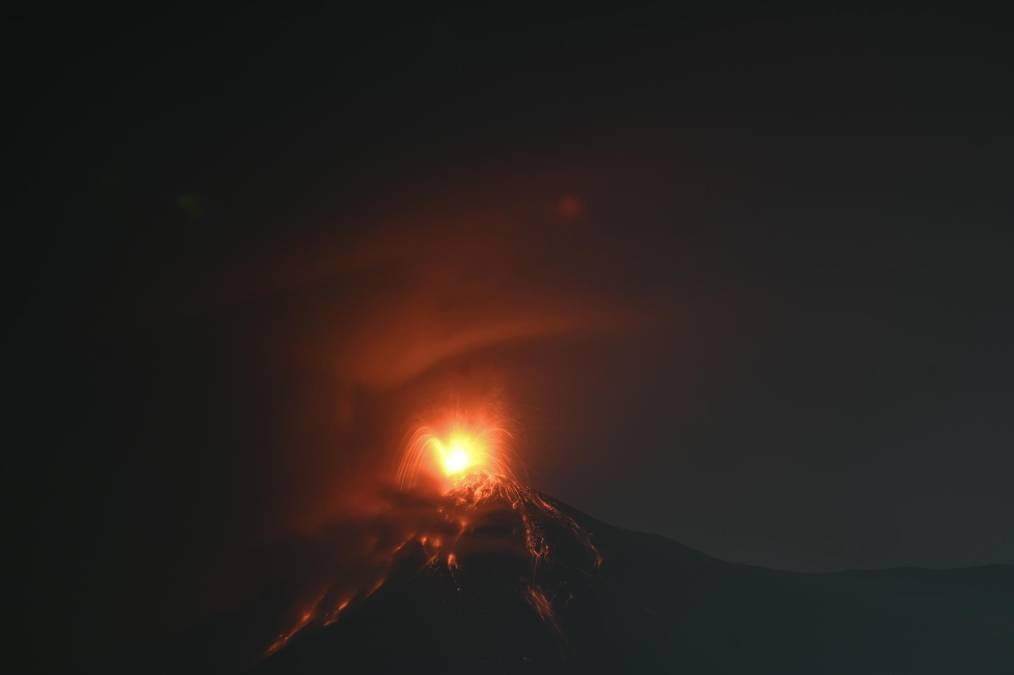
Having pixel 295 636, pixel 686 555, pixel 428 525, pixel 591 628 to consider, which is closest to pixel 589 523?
pixel 686 555

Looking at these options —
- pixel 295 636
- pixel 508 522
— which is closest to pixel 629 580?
pixel 508 522

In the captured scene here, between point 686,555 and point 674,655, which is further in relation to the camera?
point 686,555

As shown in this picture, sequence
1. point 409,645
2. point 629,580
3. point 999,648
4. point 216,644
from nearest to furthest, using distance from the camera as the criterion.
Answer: point 409,645, point 216,644, point 629,580, point 999,648

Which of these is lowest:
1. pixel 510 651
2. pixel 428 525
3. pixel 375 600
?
pixel 510 651

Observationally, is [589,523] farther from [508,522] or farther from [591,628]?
[591,628]

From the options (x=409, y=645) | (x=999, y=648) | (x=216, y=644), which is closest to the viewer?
(x=409, y=645)

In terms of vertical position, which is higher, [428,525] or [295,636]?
[428,525]
